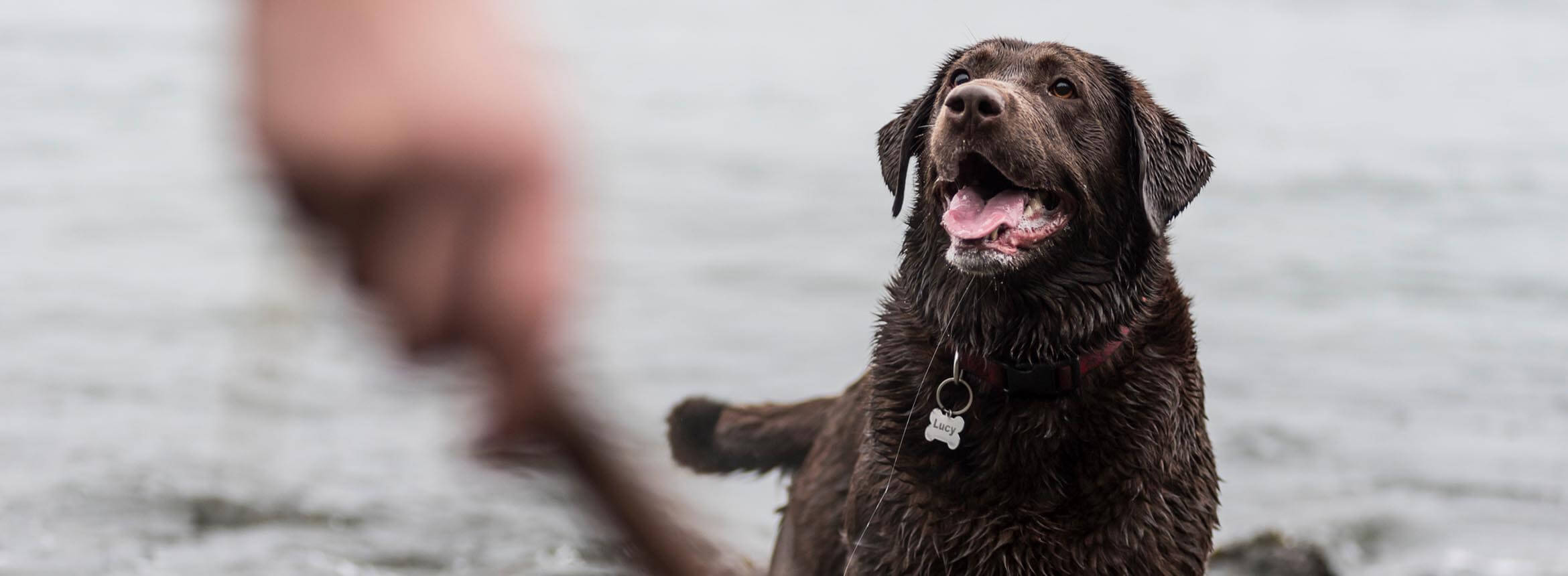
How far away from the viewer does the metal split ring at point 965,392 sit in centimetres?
356

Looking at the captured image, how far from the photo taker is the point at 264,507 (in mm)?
6391

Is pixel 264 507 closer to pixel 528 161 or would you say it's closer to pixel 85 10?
pixel 528 161

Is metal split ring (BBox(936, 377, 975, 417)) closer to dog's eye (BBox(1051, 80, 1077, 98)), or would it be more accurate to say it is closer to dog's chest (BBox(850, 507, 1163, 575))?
dog's chest (BBox(850, 507, 1163, 575))

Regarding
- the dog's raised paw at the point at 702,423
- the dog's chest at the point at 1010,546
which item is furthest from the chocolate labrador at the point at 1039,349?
the dog's raised paw at the point at 702,423


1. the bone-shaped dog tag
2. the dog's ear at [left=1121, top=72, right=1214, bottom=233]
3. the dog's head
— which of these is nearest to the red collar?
the bone-shaped dog tag

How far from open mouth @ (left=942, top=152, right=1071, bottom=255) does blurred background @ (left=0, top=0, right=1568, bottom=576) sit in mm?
899

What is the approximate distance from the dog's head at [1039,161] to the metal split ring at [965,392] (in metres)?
0.34

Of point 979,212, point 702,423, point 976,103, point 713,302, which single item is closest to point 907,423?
point 979,212

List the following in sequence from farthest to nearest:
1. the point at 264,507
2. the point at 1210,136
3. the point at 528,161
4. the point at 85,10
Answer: the point at 85,10 < the point at 1210,136 < the point at 264,507 < the point at 528,161

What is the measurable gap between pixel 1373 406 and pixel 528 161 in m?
Result: 8.67

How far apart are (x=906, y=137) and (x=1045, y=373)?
0.74m

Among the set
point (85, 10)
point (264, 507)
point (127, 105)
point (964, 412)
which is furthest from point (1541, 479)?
point (85, 10)

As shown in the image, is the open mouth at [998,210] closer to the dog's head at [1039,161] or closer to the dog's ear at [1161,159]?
the dog's head at [1039,161]

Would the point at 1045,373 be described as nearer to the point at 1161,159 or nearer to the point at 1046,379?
the point at 1046,379
